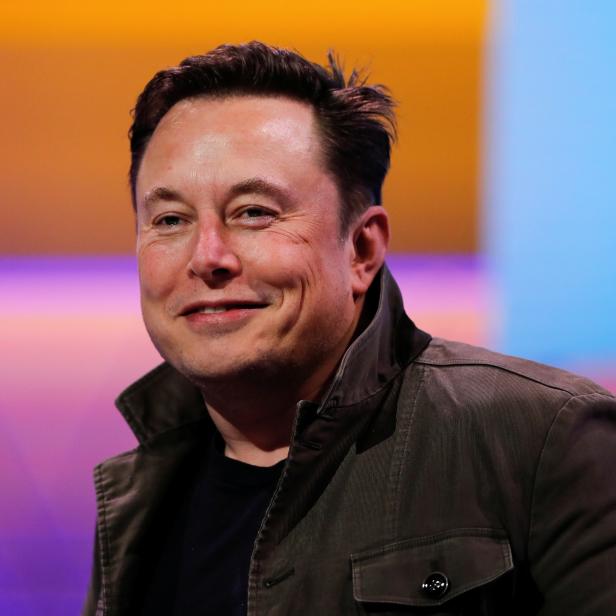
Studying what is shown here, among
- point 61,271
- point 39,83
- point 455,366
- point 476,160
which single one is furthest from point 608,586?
point 39,83

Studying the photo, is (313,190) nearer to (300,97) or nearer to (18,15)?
(300,97)

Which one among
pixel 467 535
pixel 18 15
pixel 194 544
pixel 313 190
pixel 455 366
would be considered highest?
pixel 18 15

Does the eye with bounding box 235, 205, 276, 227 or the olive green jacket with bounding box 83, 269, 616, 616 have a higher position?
the eye with bounding box 235, 205, 276, 227

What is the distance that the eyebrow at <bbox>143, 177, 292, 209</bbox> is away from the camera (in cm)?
133

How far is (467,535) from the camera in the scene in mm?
1203

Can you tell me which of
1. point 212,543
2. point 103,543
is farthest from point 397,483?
point 103,543

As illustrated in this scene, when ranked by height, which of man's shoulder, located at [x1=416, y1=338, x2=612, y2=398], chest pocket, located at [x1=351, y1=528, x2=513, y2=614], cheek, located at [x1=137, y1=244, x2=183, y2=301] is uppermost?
cheek, located at [x1=137, y1=244, x2=183, y2=301]

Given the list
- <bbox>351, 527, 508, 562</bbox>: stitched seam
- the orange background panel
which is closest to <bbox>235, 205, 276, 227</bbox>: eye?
<bbox>351, 527, 508, 562</bbox>: stitched seam

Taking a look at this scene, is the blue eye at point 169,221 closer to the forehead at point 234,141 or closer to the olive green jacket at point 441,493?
the forehead at point 234,141

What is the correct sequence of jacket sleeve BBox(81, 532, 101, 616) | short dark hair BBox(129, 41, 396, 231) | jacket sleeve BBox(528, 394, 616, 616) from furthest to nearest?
jacket sleeve BBox(81, 532, 101, 616)
short dark hair BBox(129, 41, 396, 231)
jacket sleeve BBox(528, 394, 616, 616)

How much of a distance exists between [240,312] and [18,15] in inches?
54.0

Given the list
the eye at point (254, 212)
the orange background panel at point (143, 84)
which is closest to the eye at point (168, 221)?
the eye at point (254, 212)

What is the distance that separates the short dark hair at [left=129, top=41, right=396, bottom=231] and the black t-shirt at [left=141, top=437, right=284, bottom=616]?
1.42ft

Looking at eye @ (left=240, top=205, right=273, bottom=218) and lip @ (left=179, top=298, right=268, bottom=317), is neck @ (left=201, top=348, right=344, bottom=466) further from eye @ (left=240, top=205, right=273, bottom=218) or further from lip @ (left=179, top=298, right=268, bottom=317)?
eye @ (left=240, top=205, right=273, bottom=218)
